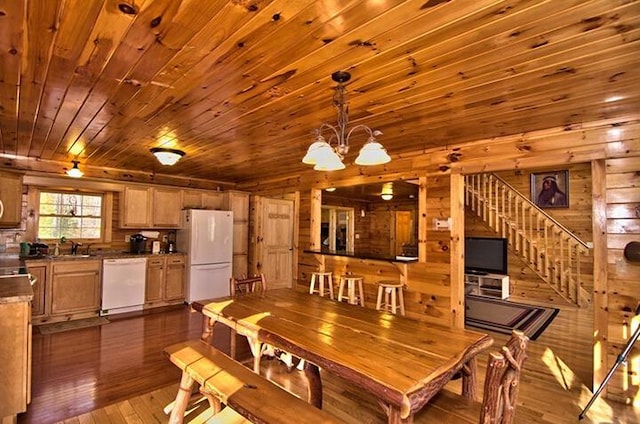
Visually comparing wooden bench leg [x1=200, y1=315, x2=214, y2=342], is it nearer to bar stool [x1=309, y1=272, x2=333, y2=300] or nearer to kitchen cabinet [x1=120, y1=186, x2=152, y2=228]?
bar stool [x1=309, y1=272, x2=333, y2=300]

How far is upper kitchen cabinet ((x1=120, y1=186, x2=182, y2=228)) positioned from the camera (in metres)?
5.32

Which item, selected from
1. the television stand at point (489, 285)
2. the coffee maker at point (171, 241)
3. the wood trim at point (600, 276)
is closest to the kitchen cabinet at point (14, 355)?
the coffee maker at point (171, 241)

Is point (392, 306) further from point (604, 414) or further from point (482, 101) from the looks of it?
point (482, 101)

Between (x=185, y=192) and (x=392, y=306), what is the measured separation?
14.0 ft

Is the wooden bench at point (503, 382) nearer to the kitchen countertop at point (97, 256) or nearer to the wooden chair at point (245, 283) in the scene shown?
the wooden chair at point (245, 283)

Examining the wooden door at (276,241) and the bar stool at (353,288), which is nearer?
the bar stool at (353,288)

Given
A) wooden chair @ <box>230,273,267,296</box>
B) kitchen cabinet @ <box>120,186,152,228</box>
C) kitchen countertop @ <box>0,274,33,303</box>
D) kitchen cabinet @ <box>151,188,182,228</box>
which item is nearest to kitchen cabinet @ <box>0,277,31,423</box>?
kitchen countertop @ <box>0,274,33,303</box>

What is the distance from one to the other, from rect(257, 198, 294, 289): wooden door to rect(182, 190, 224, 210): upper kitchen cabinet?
90cm

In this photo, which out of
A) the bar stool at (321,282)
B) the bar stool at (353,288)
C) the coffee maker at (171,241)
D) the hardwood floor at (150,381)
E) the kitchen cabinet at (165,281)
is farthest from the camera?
the coffee maker at (171,241)

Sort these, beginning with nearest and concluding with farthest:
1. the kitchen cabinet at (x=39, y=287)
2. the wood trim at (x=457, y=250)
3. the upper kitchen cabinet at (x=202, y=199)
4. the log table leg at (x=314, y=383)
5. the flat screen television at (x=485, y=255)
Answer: the log table leg at (x=314, y=383)
the wood trim at (x=457, y=250)
the kitchen cabinet at (x=39, y=287)
the upper kitchen cabinet at (x=202, y=199)
the flat screen television at (x=485, y=255)

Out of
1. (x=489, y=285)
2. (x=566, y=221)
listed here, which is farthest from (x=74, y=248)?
(x=566, y=221)

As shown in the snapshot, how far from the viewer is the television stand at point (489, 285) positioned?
6.55 m

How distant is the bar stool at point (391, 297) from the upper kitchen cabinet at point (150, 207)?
156 inches

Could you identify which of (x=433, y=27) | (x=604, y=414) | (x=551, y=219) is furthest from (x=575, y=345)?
(x=433, y=27)
